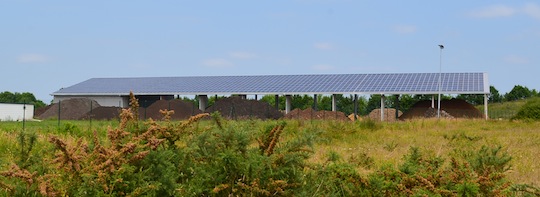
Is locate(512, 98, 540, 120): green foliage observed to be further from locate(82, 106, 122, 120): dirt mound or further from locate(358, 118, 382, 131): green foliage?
locate(82, 106, 122, 120): dirt mound

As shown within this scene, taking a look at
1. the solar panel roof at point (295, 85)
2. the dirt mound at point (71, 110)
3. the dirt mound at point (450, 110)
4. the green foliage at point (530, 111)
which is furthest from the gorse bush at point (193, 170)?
the dirt mound at point (71, 110)

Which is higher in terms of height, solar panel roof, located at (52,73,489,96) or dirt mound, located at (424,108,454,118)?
solar panel roof, located at (52,73,489,96)

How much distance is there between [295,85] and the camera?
48.4 metres

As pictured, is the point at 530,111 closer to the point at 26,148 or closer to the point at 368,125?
the point at 368,125

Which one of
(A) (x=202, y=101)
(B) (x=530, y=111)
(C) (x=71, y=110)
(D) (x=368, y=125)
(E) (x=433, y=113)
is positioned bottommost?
(D) (x=368, y=125)

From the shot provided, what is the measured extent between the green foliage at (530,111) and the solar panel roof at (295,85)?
849 cm

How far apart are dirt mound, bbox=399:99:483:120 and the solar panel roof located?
1.49 metres

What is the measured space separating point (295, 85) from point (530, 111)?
2058 centimetres

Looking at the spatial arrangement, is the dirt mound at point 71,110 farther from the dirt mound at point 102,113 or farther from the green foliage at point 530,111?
the green foliage at point 530,111

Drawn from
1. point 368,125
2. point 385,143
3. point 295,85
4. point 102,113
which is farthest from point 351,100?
point 385,143

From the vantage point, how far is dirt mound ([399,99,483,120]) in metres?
41.6

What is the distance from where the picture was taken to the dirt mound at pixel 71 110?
4547 centimetres

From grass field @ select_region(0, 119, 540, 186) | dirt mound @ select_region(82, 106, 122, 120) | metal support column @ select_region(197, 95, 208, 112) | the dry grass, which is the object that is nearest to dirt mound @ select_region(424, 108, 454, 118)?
grass field @ select_region(0, 119, 540, 186)

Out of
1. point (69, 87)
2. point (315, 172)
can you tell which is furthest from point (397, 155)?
point (69, 87)
